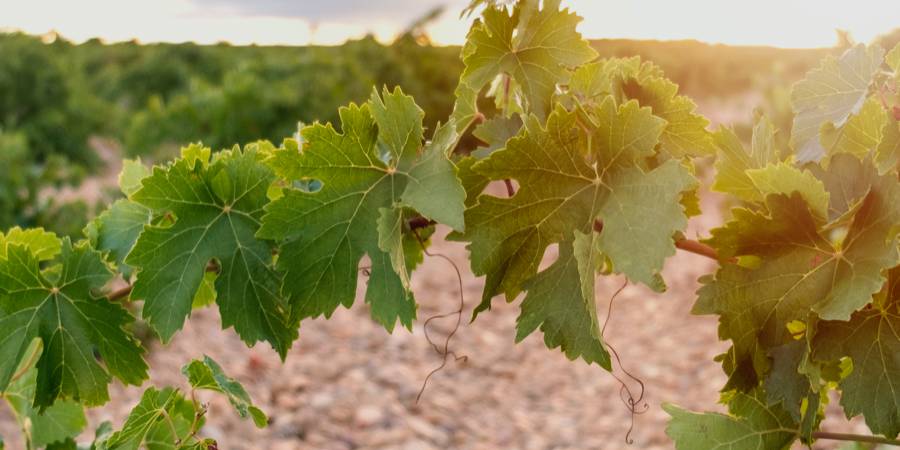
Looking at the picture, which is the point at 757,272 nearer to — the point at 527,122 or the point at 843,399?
the point at 843,399

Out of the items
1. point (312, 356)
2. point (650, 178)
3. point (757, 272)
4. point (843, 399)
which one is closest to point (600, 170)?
point (650, 178)

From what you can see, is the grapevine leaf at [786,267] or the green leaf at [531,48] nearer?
the grapevine leaf at [786,267]

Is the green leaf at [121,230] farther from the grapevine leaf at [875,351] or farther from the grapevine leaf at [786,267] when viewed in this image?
the grapevine leaf at [875,351]

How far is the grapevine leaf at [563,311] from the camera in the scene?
2.94 ft

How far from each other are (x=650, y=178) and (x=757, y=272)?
15cm

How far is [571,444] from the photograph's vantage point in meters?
4.22

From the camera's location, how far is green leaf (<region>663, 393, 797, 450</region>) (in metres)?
1.10

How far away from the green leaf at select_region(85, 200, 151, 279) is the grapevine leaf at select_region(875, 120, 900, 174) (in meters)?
0.82

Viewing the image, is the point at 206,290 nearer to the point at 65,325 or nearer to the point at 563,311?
the point at 65,325

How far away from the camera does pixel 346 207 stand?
97 centimetres

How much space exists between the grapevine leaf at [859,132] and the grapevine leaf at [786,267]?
0.14 m

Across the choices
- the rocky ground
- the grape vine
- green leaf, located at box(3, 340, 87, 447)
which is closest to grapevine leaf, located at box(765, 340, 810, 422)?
the grape vine

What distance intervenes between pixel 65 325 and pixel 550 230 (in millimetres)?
599

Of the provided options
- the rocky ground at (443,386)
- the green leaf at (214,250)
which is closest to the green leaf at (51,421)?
the green leaf at (214,250)
